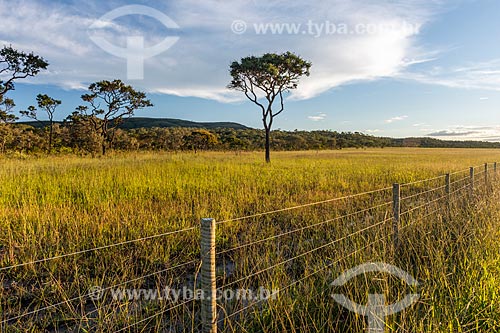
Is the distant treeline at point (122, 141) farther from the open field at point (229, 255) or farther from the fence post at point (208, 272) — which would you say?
the fence post at point (208, 272)

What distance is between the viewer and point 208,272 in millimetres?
2182

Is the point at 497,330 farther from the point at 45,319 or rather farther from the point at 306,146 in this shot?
the point at 306,146

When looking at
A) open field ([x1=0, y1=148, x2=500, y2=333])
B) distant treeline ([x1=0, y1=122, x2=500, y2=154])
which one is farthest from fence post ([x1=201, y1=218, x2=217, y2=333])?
distant treeline ([x1=0, y1=122, x2=500, y2=154])

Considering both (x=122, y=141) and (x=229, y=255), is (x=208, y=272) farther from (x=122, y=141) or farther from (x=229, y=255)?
(x=122, y=141)

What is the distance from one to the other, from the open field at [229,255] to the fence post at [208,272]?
0.19m

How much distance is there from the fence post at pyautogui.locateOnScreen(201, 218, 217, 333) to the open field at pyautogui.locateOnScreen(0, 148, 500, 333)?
0.63ft

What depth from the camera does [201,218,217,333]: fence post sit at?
2.14m

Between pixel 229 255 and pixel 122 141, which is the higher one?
pixel 122 141

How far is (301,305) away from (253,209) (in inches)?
163

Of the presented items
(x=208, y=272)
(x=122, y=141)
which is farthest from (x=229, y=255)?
(x=122, y=141)

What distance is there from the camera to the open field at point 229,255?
2.69 meters

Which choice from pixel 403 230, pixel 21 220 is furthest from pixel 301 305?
pixel 21 220

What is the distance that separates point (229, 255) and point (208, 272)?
2491 mm

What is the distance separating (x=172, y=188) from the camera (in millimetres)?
8820
